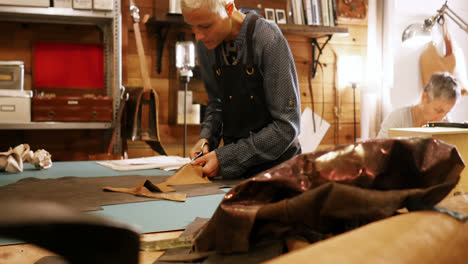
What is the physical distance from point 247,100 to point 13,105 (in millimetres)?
1720

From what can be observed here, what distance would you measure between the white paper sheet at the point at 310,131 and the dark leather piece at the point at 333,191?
10.1ft

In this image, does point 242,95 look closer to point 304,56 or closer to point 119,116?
point 119,116

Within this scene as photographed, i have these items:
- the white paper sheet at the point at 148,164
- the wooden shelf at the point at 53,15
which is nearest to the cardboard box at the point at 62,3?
the wooden shelf at the point at 53,15

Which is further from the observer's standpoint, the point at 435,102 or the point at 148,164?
the point at 435,102

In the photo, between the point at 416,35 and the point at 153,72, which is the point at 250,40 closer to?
the point at 416,35

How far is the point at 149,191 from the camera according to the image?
109 cm

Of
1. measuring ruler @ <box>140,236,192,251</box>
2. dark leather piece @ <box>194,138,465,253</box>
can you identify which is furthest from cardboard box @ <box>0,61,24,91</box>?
dark leather piece @ <box>194,138,465,253</box>

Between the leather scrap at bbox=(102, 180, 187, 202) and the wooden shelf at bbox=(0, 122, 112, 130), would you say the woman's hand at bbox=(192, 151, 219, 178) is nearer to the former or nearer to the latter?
the leather scrap at bbox=(102, 180, 187, 202)

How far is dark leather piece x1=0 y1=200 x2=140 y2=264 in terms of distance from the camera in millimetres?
316

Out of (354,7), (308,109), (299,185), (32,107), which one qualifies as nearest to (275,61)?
(299,185)

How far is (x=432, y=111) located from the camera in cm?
270

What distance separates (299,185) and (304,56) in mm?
3224

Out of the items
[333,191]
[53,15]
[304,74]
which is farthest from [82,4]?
[333,191]

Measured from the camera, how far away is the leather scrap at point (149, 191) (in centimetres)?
102
